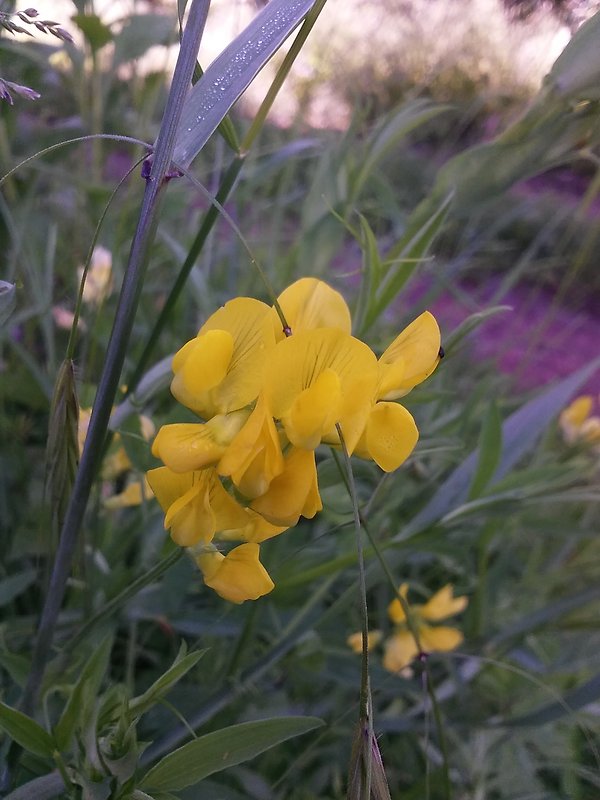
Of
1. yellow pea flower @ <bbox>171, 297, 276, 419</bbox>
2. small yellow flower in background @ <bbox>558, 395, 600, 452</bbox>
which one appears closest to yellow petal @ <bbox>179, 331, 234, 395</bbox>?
yellow pea flower @ <bbox>171, 297, 276, 419</bbox>

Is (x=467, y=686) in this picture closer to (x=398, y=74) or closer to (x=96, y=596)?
(x=96, y=596)

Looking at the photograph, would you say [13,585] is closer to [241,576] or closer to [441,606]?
[241,576]

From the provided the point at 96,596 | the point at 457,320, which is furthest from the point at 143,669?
the point at 457,320

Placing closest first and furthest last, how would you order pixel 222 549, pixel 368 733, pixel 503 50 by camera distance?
pixel 368 733 → pixel 222 549 → pixel 503 50

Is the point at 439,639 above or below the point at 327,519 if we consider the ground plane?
below

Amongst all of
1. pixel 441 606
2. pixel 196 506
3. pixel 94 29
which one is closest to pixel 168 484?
pixel 196 506

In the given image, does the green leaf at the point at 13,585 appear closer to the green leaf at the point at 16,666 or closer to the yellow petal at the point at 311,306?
the green leaf at the point at 16,666

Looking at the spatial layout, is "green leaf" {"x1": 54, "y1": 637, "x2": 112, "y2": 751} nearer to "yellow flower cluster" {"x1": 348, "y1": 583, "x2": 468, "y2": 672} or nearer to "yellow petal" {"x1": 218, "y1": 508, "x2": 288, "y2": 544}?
"yellow petal" {"x1": 218, "y1": 508, "x2": 288, "y2": 544}
